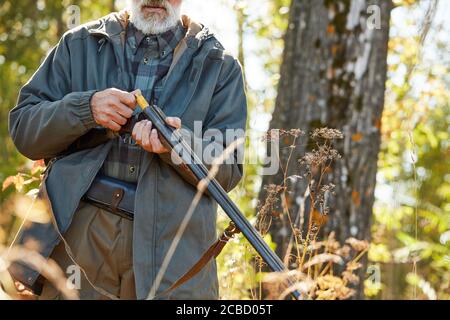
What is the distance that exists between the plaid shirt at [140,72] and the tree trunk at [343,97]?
1776mm

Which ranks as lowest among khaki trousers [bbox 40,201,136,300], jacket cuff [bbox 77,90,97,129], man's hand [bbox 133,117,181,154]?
khaki trousers [bbox 40,201,136,300]

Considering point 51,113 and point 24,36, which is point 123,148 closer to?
point 51,113

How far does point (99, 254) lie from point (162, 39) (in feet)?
3.42

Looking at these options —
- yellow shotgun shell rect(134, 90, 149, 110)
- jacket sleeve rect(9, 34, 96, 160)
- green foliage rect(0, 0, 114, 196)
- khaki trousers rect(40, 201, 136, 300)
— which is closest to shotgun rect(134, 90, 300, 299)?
yellow shotgun shell rect(134, 90, 149, 110)

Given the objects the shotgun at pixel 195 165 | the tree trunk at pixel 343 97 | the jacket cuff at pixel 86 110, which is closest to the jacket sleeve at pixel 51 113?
the jacket cuff at pixel 86 110

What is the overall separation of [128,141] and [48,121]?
0.36m

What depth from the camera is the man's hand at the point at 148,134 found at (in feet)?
11.4

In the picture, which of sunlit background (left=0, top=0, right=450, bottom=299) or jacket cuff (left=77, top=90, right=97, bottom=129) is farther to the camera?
sunlit background (left=0, top=0, right=450, bottom=299)

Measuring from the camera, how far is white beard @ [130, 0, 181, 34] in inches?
153

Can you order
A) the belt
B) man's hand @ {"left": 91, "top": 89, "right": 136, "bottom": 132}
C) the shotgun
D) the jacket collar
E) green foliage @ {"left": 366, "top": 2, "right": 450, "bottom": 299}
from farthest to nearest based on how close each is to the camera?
green foliage @ {"left": 366, "top": 2, "right": 450, "bottom": 299}
the jacket collar
the belt
man's hand @ {"left": 91, "top": 89, "right": 136, "bottom": 132}
the shotgun

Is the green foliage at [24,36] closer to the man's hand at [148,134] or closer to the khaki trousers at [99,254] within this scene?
the khaki trousers at [99,254]

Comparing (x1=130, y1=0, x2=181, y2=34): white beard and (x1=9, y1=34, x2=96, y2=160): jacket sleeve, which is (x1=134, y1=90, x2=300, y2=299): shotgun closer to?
(x1=9, y1=34, x2=96, y2=160): jacket sleeve

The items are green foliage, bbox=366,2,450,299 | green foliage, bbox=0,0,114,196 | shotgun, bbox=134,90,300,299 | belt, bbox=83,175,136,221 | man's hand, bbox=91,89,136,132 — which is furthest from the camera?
green foliage, bbox=0,0,114,196
